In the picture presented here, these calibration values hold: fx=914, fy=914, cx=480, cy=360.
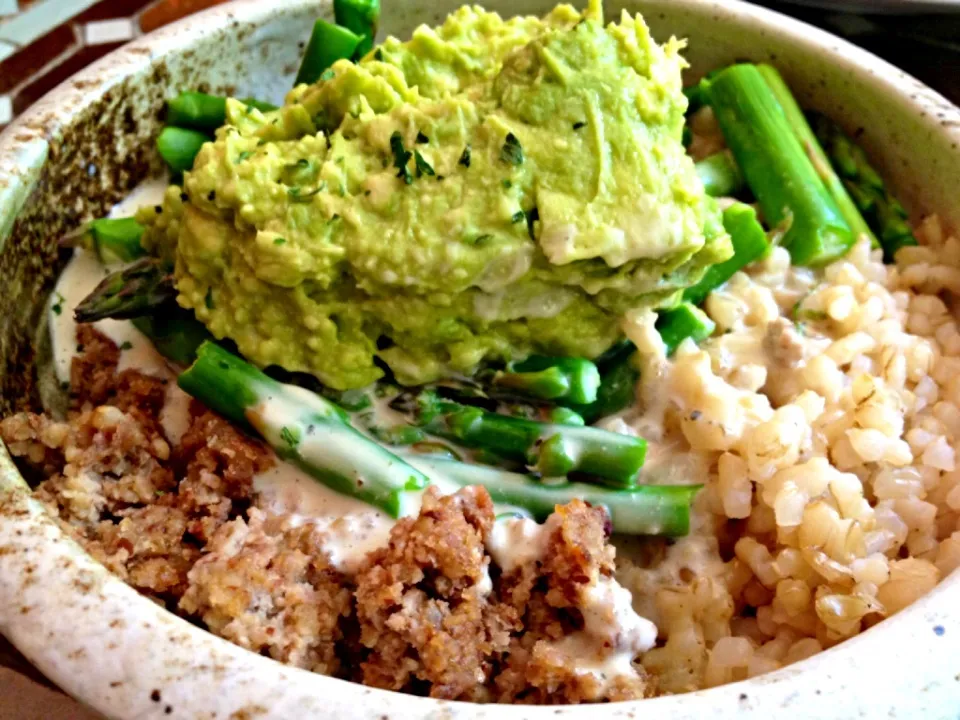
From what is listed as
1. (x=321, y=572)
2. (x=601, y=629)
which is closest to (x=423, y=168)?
(x=321, y=572)

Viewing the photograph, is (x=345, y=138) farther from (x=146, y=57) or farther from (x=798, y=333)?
(x=798, y=333)

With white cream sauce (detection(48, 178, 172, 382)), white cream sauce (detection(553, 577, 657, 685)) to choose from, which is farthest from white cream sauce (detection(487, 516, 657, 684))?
white cream sauce (detection(48, 178, 172, 382))

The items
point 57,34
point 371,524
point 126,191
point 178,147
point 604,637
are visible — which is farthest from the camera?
point 57,34

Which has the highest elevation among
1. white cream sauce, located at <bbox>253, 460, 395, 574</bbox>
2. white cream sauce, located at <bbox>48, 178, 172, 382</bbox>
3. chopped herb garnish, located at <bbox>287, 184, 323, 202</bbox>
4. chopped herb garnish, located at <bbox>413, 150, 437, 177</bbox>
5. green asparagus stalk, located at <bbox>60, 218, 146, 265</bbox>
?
chopped herb garnish, located at <bbox>413, 150, 437, 177</bbox>

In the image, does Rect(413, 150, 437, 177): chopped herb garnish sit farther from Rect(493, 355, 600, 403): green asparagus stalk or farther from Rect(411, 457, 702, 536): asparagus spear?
Rect(411, 457, 702, 536): asparagus spear

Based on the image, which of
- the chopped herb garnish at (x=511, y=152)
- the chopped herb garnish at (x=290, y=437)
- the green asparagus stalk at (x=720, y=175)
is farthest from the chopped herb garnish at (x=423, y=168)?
the green asparagus stalk at (x=720, y=175)

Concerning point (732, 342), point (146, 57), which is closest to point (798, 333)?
point (732, 342)

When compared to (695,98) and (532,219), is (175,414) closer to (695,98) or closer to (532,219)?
(532,219)
